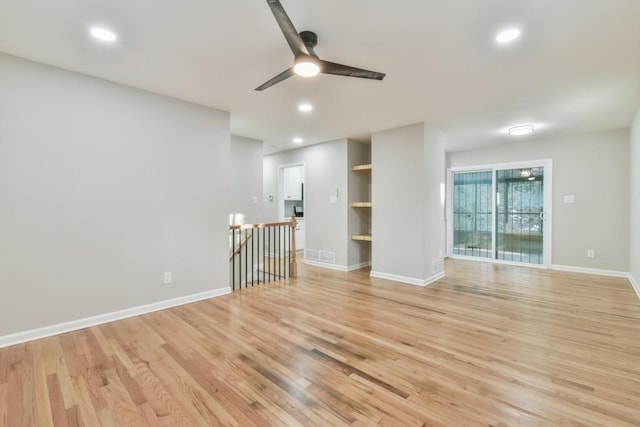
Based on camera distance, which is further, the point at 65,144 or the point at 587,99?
the point at 587,99

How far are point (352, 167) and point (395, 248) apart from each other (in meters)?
1.82

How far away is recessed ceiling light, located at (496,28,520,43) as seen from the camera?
2.21 m

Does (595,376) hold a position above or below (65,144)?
below

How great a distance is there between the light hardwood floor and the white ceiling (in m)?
2.55

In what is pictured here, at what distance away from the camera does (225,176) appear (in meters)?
4.11

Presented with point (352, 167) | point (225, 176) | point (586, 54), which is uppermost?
point (586, 54)

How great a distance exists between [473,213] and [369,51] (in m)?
5.53

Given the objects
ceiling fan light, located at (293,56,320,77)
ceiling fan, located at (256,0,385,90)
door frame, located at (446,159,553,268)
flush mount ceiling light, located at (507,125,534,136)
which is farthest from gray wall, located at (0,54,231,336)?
door frame, located at (446,159,553,268)

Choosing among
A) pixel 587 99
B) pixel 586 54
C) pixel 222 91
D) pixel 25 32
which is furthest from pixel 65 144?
pixel 587 99

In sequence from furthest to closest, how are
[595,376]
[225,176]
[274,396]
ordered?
[225,176] < [595,376] < [274,396]

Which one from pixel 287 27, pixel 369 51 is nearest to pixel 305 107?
pixel 369 51

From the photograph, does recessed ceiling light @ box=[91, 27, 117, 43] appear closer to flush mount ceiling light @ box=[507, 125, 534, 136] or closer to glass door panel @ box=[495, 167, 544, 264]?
flush mount ceiling light @ box=[507, 125, 534, 136]

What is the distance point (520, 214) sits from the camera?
20.2 ft

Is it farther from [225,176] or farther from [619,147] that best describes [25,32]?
[619,147]
